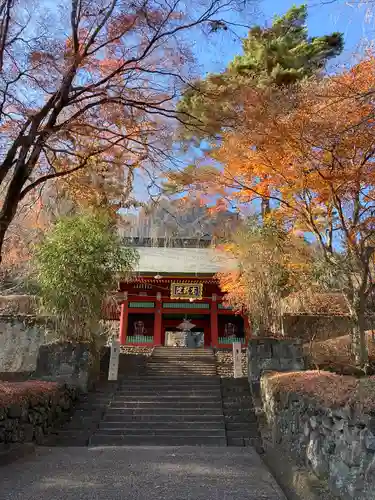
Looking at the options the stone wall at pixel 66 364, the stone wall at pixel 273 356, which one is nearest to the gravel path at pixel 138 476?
the stone wall at pixel 66 364

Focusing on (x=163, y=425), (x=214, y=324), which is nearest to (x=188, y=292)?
(x=214, y=324)

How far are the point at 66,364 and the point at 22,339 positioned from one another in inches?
114

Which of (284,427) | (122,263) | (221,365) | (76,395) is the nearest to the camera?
(284,427)

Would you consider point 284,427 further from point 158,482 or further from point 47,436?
point 47,436

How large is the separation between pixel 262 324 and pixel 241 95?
22.3 feet

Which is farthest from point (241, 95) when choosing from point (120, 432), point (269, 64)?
point (269, 64)

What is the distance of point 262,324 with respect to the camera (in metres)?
11.4

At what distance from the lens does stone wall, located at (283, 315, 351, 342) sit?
13750 millimetres

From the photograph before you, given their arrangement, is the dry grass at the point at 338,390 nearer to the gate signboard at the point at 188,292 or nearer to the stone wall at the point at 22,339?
the stone wall at the point at 22,339

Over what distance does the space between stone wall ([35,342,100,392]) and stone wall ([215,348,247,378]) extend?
13.0 ft

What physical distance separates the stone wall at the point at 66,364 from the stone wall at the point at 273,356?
13.7 feet

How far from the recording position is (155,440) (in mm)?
7566

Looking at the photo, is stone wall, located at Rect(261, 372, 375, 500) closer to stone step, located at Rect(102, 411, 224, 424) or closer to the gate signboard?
stone step, located at Rect(102, 411, 224, 424)

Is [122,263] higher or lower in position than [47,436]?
higher
